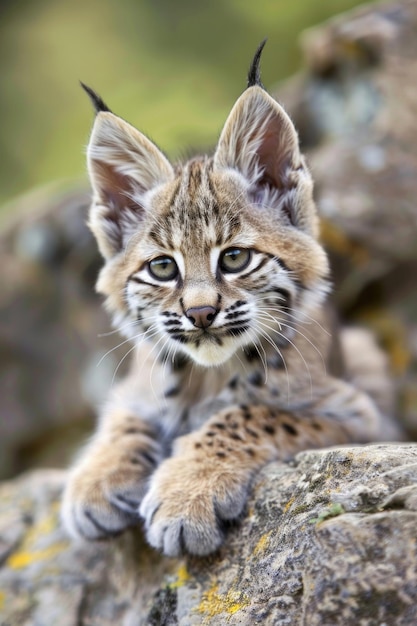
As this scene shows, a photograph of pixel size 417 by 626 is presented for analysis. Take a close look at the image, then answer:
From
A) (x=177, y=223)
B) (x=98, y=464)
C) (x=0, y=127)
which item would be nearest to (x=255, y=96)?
(x=177, y=223)

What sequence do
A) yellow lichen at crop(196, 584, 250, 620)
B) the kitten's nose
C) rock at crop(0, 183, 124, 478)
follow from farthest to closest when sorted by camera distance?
rock at crop(0, 183, 124, 478), the kitten's nose, yellow lichen at crop(196, 584, 250, 620)

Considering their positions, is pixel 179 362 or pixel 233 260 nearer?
pixel 233 260

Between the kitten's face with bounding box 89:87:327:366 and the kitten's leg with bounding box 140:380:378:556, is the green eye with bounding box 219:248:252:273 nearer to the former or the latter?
the kitten's face with bounding box 89:87:327:366

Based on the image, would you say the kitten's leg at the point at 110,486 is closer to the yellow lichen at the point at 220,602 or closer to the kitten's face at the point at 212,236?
the kitten's face at the point at 212,236

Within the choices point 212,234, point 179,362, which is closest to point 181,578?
point 179,362

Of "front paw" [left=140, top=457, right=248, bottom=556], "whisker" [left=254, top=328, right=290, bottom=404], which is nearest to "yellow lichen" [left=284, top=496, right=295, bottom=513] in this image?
"front paw" [left=140, top=457, right=248, bottom=556]

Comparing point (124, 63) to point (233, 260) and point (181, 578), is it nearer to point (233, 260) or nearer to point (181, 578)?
point (233, 260)

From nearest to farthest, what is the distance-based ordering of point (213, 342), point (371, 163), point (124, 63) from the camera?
1. point (213, 342)
2. point (371, 163)
3. point (124, 63)
